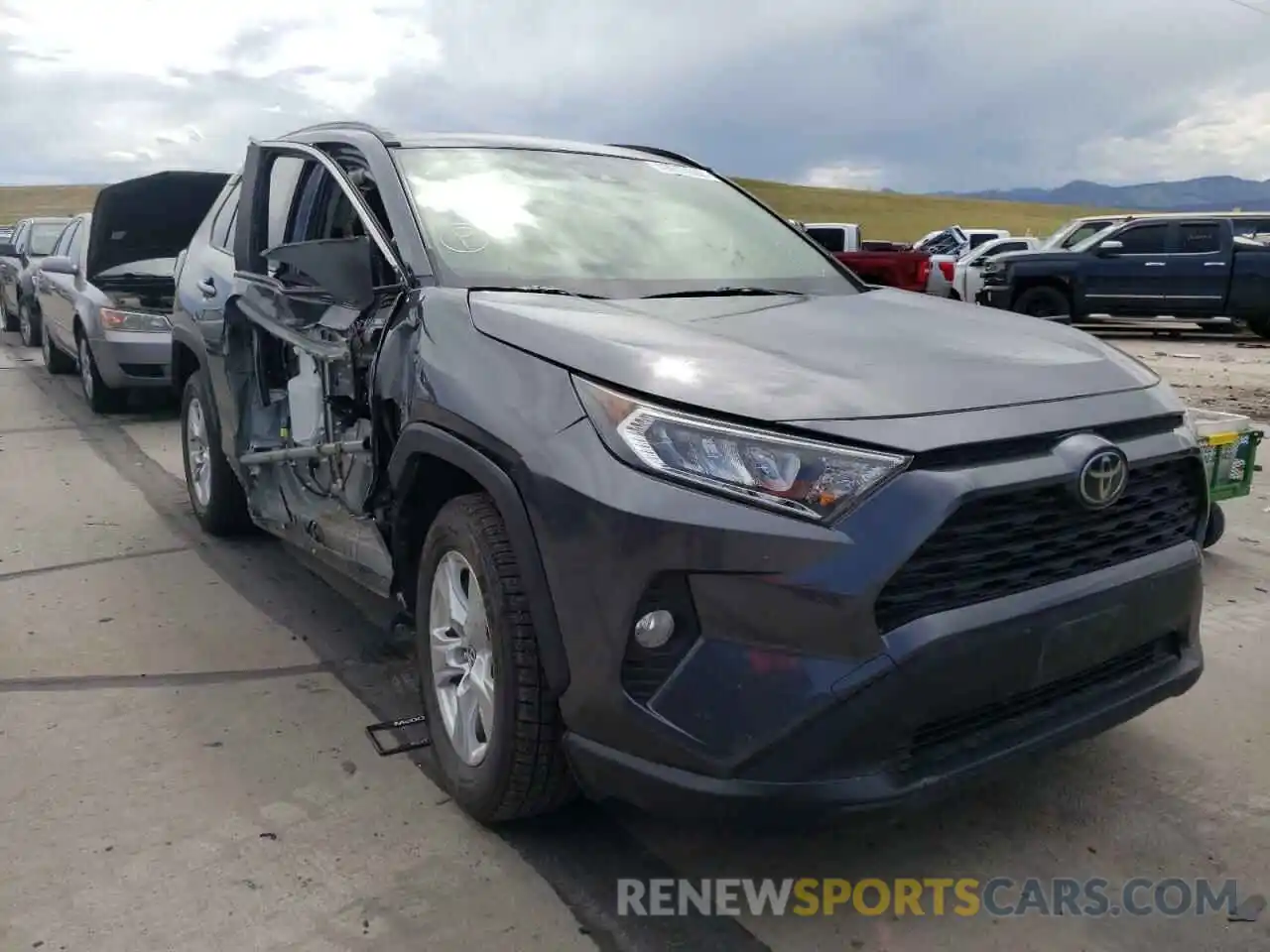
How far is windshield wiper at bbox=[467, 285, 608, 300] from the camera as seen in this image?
3059 mm

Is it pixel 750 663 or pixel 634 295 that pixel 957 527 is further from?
pixel 634 295

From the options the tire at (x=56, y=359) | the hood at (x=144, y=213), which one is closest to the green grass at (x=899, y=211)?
the tire at (x=56, y=359)

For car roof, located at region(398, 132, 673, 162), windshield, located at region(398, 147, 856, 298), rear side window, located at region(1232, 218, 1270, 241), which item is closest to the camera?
windshield, located at region(398, 147, 856, 298)

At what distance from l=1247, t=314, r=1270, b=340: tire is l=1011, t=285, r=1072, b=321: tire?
8.02 ft

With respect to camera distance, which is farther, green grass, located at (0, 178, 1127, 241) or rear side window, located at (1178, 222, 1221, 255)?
green grass, located at (0, 178, 1127, 241)

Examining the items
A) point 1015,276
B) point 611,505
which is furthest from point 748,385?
point 1015,276

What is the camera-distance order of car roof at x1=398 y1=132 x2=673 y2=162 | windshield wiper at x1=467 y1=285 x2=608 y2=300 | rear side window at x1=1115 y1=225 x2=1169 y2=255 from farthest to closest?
rear side window at x1=1115 y1=225 x2=1169 y2=255 < car roof at x1=398 y1=132 x2=673 y2=162 < windshield wiper at x1=467 y1=285 x2=608 y2=300

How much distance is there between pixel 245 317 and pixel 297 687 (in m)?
1.64

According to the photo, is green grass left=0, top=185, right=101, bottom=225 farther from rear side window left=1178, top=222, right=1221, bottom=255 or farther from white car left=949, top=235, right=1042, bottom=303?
rear side window left=1178, top=222, right=1221, bottom=255

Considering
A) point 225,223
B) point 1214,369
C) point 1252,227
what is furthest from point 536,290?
point 1252,227

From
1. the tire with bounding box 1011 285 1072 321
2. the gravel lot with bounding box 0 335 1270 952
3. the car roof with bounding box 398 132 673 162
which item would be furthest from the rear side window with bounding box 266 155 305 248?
the tire with bounding box 1011 285 1072 321

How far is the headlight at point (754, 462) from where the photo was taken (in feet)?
7.34

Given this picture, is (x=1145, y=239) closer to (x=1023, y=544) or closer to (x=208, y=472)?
(x=208, y=472)

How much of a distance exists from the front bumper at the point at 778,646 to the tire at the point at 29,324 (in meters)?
14.6
